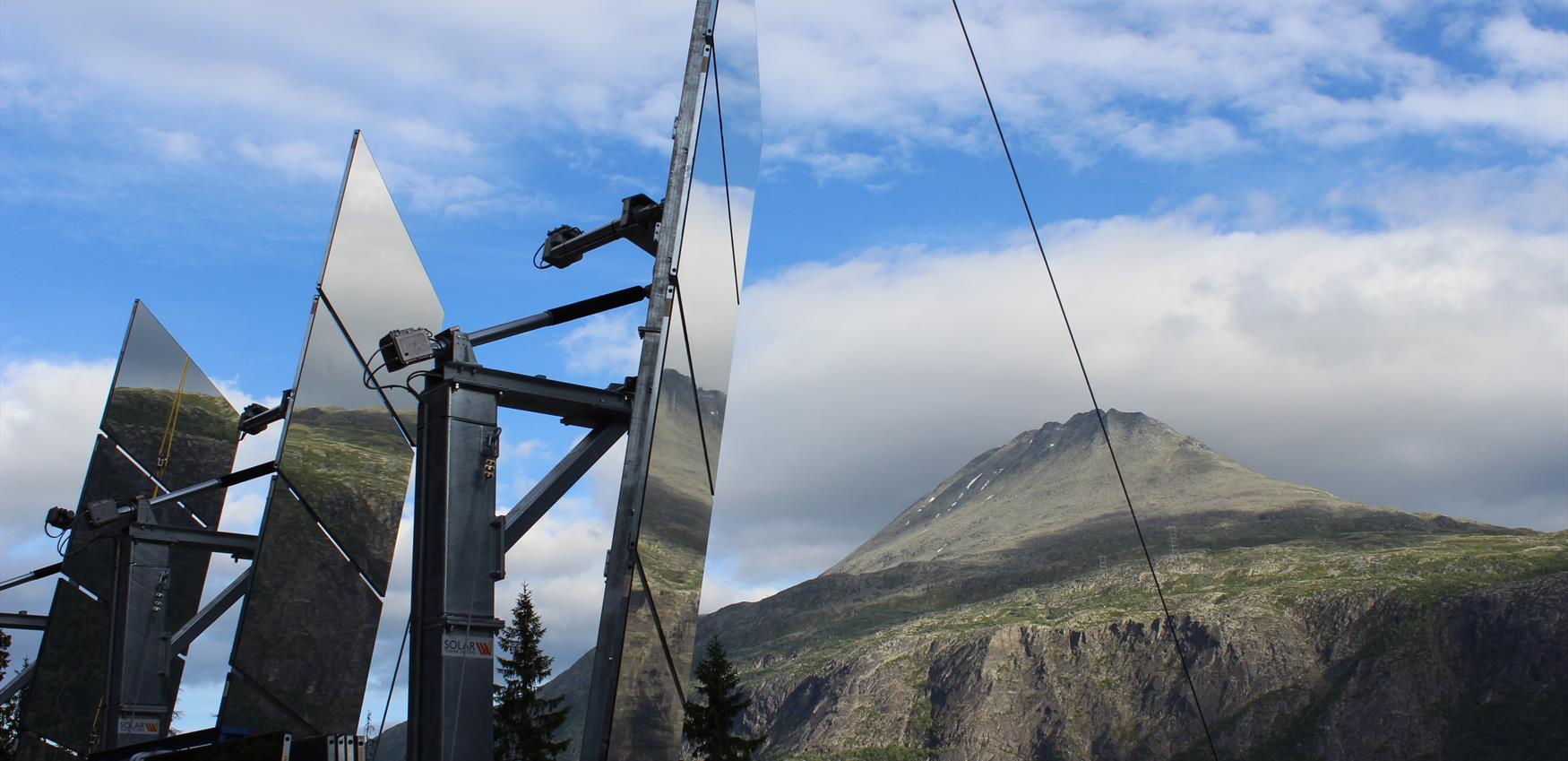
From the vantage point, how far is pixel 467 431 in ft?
34.3

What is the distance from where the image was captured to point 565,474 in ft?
37.5

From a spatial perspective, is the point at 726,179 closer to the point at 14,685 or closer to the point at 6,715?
the point at 14,685

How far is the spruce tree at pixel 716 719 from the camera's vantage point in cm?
6381

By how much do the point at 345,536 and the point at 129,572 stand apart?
6.36 metres

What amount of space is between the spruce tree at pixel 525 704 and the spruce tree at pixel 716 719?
6.20m

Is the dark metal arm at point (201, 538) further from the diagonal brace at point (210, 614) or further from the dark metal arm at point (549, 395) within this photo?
the dark metal arm at point (549, 395)

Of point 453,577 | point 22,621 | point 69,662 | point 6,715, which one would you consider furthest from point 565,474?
point 6,715

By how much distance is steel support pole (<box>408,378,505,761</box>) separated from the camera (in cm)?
983

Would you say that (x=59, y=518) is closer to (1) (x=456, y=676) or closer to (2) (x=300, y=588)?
(2) (x=300, y=588)

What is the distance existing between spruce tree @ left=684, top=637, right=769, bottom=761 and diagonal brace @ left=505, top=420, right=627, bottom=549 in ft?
165

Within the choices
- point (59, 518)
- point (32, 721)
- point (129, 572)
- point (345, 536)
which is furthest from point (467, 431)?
point (32, 721)

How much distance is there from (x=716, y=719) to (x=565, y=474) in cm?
5563

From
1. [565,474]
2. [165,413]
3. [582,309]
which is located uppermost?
[165,413]

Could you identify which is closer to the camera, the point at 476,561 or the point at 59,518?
the point at 476,561
